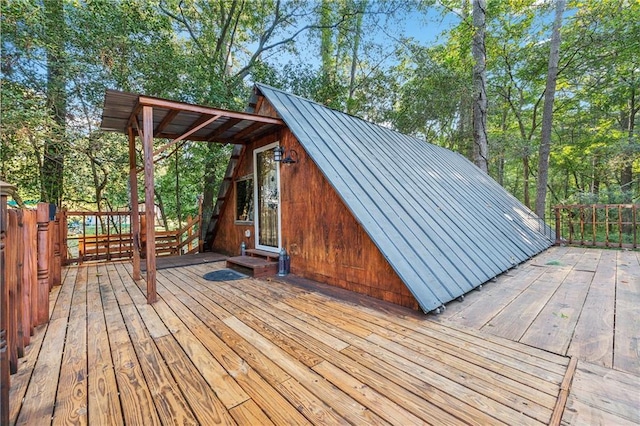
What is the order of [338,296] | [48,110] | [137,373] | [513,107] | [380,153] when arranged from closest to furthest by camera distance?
[137,373] < [338,296] < [380,153] < [48,110] < [513,107]

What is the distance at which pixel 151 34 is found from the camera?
6.50m

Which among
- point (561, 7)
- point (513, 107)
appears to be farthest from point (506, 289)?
point (513, 107)

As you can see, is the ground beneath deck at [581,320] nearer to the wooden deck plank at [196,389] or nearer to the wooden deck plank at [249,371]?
the wooden deck plank at [249,371]

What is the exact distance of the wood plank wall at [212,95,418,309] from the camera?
2.91m

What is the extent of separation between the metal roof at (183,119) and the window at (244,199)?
869mm

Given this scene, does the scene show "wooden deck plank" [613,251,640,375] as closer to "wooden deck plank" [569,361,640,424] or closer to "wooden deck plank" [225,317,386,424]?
"wooden deck plank" [569,361,640,424]

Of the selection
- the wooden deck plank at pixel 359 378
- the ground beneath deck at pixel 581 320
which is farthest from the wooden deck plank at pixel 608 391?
the wooden deck plank at pixel 359 378

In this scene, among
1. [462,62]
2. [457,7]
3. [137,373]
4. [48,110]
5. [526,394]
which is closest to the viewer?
[526,394]

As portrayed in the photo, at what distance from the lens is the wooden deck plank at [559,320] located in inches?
77.5

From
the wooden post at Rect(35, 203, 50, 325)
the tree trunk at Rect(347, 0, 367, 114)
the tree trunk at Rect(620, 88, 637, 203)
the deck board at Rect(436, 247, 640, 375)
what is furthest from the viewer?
the tree trunk at Rect(347, 0, 367, 114)

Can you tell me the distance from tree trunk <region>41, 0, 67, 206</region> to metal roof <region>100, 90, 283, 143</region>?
324cm

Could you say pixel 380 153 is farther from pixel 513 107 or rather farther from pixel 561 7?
pixel 513 107

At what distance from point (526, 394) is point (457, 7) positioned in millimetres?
13441

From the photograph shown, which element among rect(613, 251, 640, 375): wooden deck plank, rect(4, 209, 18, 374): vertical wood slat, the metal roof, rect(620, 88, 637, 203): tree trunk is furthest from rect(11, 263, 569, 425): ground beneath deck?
rect(620, 88, 637, 203): tree trunk
